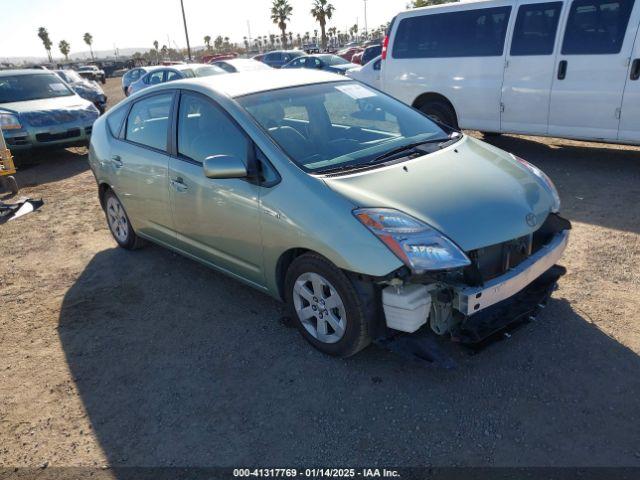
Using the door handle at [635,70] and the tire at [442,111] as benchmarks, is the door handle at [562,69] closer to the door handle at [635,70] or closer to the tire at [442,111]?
the door handle at [635,70]

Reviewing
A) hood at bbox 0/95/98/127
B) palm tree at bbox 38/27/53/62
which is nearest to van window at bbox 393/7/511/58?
hood at bbox 0/95/98/127

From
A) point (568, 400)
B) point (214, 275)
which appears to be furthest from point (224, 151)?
point (568, 400)

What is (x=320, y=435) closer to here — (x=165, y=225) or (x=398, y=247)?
(x=398, y=247)

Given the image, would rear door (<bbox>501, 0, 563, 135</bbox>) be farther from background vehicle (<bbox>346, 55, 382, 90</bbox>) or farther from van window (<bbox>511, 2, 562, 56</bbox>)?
background vehicle (<bbox>346, 55, 382, 90</bbox>)

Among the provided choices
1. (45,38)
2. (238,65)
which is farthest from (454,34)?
(45,38)

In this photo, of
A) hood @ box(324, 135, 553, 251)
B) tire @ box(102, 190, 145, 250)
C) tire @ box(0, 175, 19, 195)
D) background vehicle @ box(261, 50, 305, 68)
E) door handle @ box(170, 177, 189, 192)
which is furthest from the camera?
background vehicle @ box(261, 50, 305, 68)

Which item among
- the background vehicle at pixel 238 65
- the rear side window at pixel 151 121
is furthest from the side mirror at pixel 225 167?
the background vehicle at pixel 238 65

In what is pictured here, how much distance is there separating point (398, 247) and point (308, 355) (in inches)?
42.0

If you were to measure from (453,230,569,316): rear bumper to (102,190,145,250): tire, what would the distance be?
3475 mm

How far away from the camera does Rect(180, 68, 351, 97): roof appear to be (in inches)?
148

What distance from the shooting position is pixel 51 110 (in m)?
9.52

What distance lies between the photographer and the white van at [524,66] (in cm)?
627

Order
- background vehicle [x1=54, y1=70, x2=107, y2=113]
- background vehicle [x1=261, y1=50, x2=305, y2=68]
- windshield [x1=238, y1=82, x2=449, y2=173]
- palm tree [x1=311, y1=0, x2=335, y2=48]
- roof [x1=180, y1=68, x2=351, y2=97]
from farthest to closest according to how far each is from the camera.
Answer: palm tree [x1=311, y1=0, x2=335, y2=48]
background vehicle [x1=261, y1=50, x2=305, y2=68]
background vehicle [x1=54, y1=70, x2=107, y2=113]
roof [x1=180, y1=68, x2=351, y2=97]
windshield [x1=238, y1=82, x2=449, y2=173]

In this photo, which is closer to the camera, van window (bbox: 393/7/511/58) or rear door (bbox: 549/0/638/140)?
rear door (bbox: 549/0/638/140)
